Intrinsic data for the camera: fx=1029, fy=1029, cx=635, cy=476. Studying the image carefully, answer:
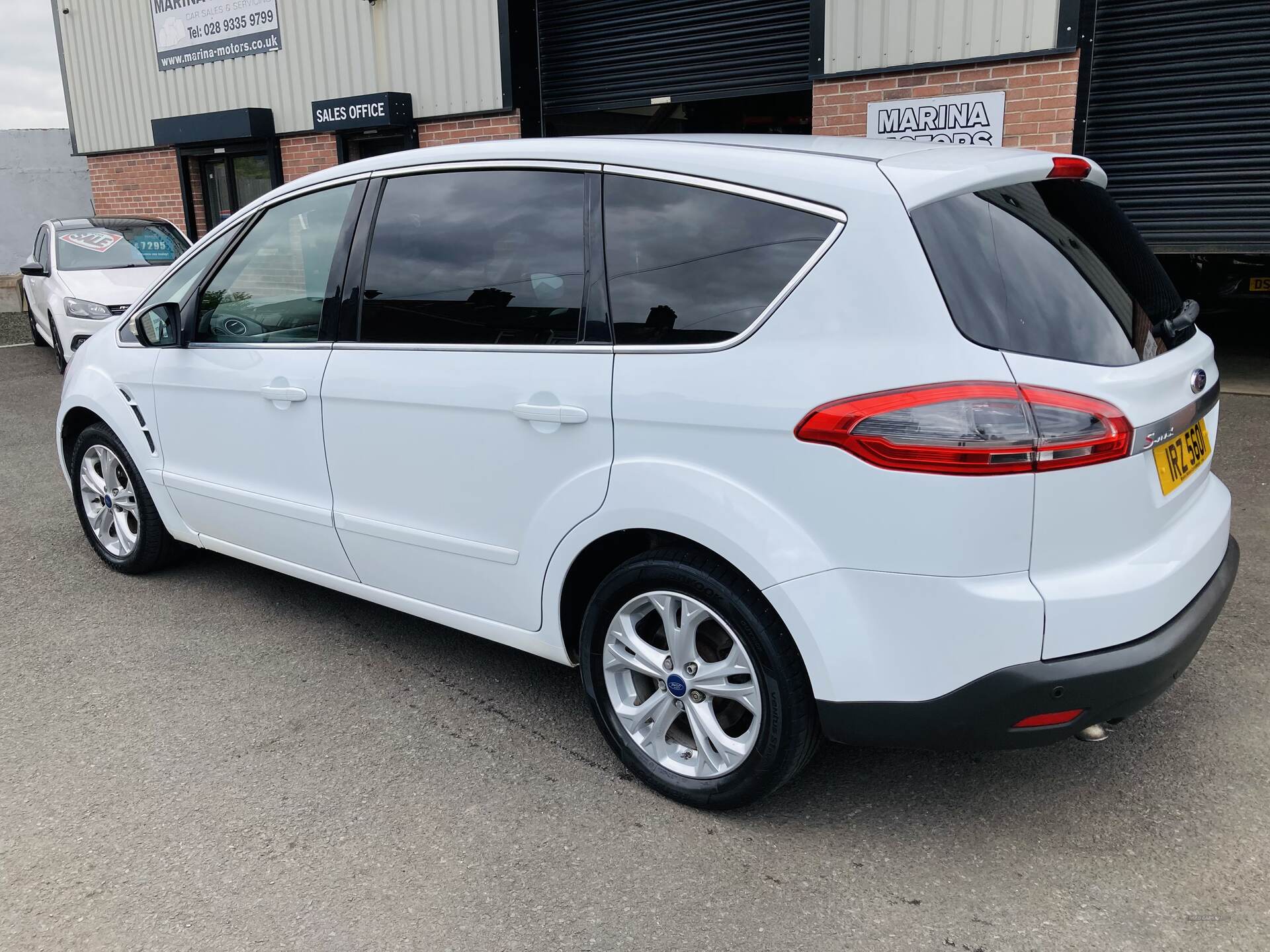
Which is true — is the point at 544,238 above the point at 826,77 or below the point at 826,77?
below

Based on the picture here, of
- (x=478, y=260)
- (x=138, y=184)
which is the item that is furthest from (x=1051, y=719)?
(x=138, y=184)

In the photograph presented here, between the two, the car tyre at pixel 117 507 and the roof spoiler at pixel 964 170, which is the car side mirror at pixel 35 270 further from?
the roof spoiler at pixel 964 170

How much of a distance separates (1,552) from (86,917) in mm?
3367

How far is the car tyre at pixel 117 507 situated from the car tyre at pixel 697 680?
Result: 2.59m

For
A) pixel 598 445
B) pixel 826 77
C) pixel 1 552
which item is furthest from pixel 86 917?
pixel 826 77

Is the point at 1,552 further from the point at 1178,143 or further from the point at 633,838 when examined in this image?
the point at 1178,143

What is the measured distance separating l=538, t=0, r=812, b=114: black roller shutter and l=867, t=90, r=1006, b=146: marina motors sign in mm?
1245

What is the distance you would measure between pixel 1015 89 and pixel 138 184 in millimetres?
13654

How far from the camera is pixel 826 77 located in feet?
28.6

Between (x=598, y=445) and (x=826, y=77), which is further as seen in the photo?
(x=826, y=77)

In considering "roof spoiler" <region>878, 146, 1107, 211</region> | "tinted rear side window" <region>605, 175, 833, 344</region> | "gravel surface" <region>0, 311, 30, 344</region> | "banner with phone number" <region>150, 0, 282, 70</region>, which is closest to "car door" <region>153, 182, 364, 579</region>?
"tinted rear side window" <region>605, 175, 833, 344</region>

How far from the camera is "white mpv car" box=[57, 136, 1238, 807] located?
2.32m

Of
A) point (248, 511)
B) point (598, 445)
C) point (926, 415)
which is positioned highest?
point (926, 415)

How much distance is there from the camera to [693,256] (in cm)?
271
